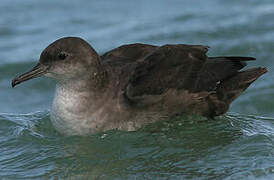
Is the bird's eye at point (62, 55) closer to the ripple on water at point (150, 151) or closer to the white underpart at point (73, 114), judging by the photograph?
the white underpart at point (73, 114)

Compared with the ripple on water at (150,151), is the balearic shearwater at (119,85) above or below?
above

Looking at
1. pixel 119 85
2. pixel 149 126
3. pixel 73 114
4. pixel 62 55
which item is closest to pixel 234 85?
pixel 149 126

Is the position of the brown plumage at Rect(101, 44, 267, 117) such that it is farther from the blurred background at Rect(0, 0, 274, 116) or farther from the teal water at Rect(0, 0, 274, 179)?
the blurred background at Rect(0, 0, 274, 116)

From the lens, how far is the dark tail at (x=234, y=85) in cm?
827

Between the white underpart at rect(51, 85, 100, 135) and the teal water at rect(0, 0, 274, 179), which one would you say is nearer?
the teal water at rect(0, 0, 274, 179)

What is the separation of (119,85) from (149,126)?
1.76 ft

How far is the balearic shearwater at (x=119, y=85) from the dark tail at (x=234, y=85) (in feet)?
0.69

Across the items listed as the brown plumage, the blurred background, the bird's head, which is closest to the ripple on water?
the brown plumage

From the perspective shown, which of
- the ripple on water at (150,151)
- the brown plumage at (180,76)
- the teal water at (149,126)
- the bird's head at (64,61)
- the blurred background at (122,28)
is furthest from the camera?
the blurred background at (122,28)

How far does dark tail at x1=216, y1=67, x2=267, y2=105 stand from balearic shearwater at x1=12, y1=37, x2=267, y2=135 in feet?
0.69

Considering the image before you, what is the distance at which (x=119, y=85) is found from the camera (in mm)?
7762

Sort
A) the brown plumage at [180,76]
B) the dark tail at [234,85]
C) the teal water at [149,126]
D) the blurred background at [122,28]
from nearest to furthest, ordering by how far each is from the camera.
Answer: the teal water at [149,126] → the brown plumage at [180,76] → the dark tail at [234,85] → the blurred background at [122,28]

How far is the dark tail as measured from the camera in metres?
8.27

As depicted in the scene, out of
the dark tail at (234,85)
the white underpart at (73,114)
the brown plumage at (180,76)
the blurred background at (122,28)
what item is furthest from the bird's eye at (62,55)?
the blurred background at (122,28)
